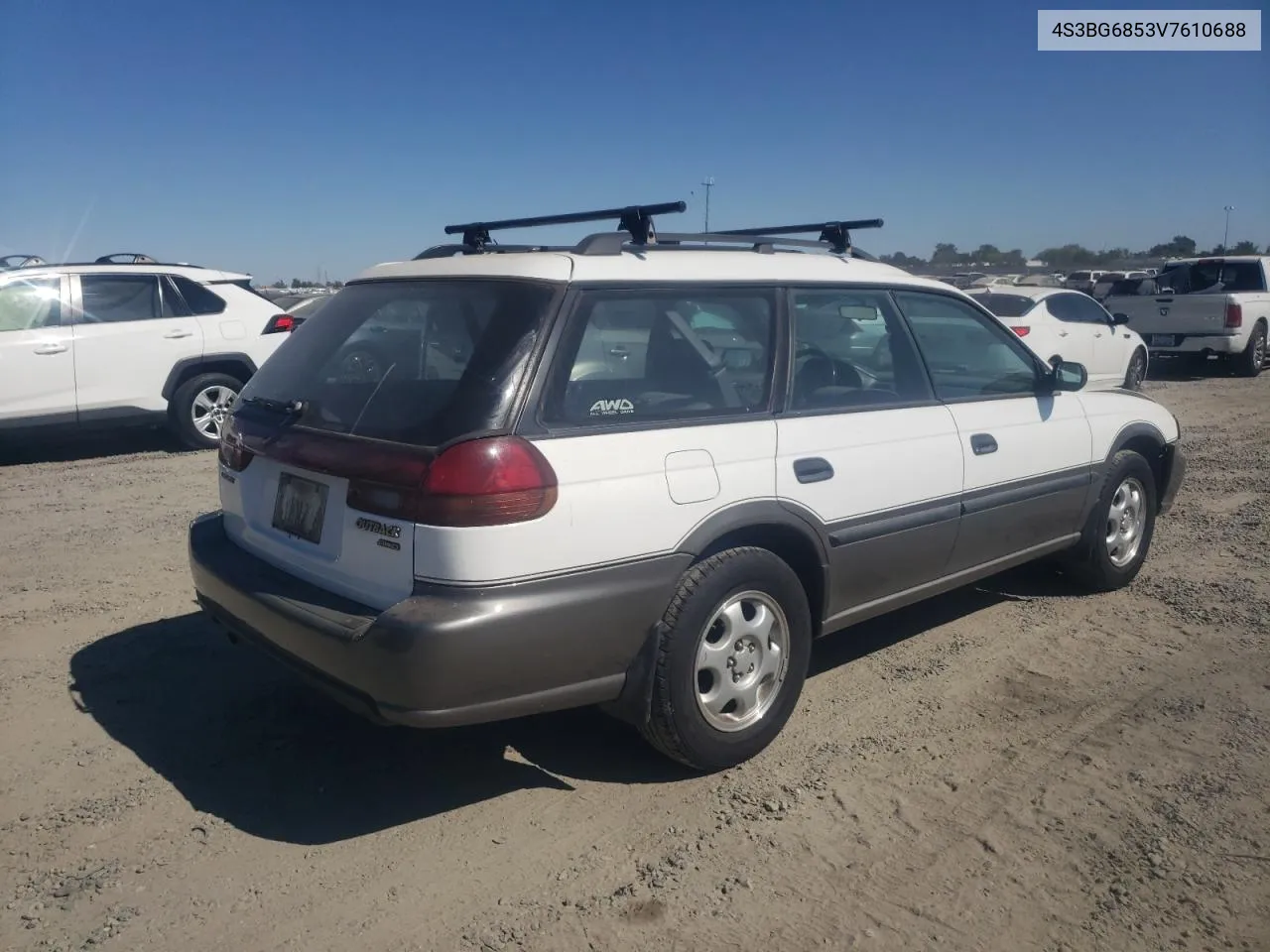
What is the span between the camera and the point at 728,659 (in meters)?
3.50

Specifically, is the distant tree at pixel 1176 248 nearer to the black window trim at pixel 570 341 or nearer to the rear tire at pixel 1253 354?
the rear tire at pixel 1253 354

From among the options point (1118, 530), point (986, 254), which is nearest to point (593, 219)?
point (1118, 530)

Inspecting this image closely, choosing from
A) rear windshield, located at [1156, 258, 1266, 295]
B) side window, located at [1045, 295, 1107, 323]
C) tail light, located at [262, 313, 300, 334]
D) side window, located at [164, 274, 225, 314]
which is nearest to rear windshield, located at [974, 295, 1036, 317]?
side window, located at [1045, 295, 1107, 323]

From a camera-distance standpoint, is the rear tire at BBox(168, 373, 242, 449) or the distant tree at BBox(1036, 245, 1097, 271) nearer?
the rear tire at BBox(168, 373, 242, 449)

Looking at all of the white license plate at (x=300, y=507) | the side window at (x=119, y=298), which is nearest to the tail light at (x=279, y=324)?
the side window at (x=119, y=298)

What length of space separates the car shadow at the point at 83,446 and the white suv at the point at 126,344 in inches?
14.9

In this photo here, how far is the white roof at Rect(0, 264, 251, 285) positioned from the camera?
352 inches

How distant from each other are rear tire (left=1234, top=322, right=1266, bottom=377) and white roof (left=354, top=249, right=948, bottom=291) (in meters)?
15.1

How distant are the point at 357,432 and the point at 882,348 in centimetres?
224

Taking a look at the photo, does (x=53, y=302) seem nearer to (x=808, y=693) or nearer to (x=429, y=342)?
(x=429, y=342)

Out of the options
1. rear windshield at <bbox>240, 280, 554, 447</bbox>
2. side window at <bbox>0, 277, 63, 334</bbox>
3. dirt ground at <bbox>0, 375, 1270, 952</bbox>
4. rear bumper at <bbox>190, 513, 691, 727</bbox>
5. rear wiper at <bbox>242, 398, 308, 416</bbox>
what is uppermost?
side window at <bbox>0, 277, 63, 334</bbox>

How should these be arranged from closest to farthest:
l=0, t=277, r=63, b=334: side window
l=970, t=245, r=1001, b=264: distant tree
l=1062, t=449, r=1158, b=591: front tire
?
l=1062, t=449, r=1158, b=591: front tire → l=0, t=277, r=63, b=334: side window → l=970, t=245, r=1001, b=264: distant tree

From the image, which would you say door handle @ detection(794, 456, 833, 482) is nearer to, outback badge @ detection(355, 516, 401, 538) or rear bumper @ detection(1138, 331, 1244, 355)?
outback badge @ detection(355, 516, 401, 538)

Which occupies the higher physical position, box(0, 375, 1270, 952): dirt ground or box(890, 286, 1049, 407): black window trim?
box(890, 286, 1049, 407): black window trim
